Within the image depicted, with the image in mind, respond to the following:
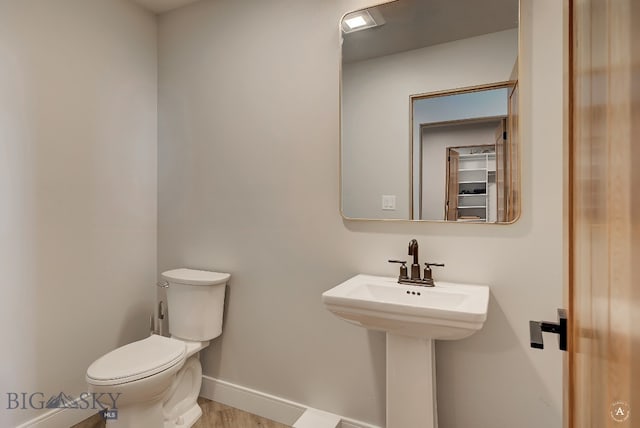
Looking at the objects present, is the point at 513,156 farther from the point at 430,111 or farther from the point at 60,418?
the point at 60,418

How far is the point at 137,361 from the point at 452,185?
1.73m

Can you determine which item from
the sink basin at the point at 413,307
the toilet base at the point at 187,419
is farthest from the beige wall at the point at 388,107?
the toilet base at the point at 187,419

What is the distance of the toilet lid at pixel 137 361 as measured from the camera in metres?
1.59

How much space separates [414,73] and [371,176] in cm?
55

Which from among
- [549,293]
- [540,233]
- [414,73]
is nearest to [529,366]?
[549,293]

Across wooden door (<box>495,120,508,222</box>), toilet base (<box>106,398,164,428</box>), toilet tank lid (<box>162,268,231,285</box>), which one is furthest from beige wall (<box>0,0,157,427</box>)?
wooden door (<box>495,120,508,222</box>)

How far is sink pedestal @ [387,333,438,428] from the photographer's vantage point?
149 cm

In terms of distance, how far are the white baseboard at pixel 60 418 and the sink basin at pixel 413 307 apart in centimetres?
173

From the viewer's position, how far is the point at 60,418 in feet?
6.56

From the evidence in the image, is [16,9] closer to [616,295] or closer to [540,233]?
[616,295]

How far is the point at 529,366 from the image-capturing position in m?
1.56

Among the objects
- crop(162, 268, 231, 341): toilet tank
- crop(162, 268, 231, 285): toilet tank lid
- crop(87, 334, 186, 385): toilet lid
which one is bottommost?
crop(87, 334, 186, 385): toilet lid

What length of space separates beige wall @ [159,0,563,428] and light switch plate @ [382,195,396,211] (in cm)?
9

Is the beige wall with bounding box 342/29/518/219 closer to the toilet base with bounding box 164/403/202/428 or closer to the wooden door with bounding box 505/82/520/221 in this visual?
the wooden door with bounding box 505/82/520/221
